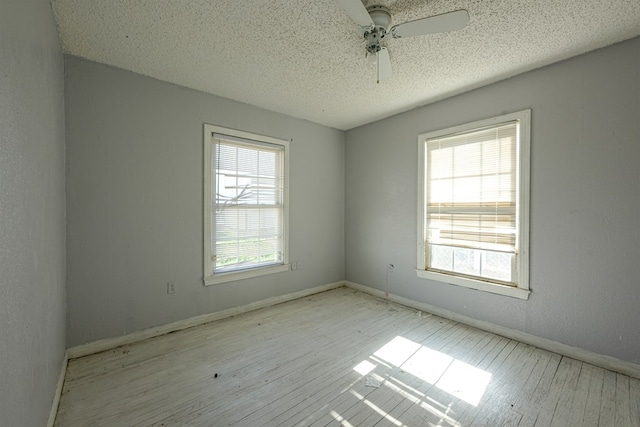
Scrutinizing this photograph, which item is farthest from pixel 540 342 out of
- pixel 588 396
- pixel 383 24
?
pixel 383 24

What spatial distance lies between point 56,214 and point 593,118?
4141 mm

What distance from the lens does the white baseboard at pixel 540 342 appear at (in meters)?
2.13

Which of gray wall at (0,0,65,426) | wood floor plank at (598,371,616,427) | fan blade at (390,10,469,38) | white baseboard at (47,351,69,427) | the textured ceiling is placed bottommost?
wood floor plank at (598,371,616,427)

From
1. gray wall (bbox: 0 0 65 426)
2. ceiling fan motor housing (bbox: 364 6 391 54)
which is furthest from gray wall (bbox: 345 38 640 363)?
gray wall (bbox: 0 0 65 426)

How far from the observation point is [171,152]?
9.30 ft

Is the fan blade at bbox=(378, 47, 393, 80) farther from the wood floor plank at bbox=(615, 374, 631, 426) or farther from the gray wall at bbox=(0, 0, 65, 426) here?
the wood floor plank at bbox=(615, 374, 631, 426)

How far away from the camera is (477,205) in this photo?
9.79ft

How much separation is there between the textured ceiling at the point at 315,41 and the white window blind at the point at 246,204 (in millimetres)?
721

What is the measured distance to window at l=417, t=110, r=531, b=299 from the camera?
105 inches

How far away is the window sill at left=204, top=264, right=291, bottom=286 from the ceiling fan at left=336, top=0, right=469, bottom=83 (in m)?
2.62

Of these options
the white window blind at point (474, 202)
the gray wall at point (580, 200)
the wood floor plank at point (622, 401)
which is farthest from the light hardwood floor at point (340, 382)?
the white window blind at point (474, 202)

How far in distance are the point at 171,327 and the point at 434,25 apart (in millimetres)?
3400

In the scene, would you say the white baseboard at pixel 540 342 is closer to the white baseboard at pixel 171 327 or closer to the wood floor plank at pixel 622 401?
the wood floor plank at pixel 622 401

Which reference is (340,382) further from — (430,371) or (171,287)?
(171,287)
